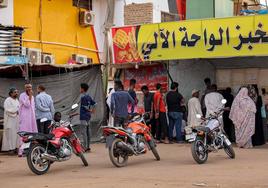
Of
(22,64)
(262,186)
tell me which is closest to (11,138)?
(22,64)

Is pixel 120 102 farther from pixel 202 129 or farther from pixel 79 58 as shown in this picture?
pixel 79 58

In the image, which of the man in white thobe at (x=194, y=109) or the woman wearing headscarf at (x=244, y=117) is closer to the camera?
the woman wearing headscarf at (x=244, y=117)

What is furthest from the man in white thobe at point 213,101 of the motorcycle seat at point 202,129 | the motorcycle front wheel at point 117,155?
the motorcycle front wheel at point 117,155

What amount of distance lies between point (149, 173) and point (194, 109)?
5898 mm

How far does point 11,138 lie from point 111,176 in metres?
4.67

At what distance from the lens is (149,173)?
911 cm

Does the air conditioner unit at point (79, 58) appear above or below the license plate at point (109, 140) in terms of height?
above

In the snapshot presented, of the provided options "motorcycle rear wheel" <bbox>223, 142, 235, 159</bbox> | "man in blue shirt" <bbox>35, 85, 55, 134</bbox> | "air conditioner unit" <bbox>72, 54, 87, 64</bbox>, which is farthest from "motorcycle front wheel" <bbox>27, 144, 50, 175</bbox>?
"air conditioner unit" <bbox>72, 54, 87, 64</bbox>

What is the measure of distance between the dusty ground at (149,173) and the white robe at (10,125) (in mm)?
635

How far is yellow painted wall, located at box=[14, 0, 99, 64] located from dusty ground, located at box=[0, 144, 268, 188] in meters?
6.63

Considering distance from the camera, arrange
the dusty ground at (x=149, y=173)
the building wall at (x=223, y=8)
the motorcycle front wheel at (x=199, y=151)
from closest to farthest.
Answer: the dusty ground at (x=149, y=173) < the motorcycle front wheel at (x=199, y=151) < the building wall at (x=223, y=8)

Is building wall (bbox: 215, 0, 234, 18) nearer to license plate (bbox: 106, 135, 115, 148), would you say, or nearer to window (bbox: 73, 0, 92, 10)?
window (bbox: 73, 0, 92, 10)

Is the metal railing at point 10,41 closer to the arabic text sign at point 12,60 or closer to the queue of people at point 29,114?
the arabic text sign at point 12,60

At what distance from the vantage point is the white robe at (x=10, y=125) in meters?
12.7
